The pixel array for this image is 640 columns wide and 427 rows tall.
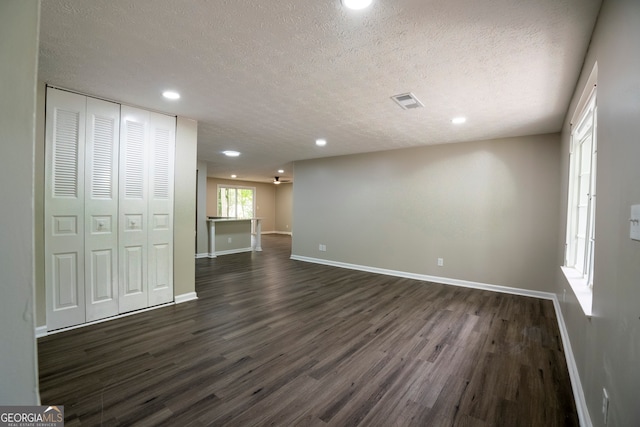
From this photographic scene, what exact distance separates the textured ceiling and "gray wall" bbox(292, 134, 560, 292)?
975 millimetres

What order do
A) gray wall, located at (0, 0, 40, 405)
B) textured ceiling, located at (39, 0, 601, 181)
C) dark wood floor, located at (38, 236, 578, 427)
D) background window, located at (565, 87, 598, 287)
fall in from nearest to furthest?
gray wall, located at (0, 0, 40, 405) → textured ceiling, located at (39, 0, 601, 181) → dark wood floor, located at (38, 236, 578, 427) → background window, located at (565, 87, 598, 287)

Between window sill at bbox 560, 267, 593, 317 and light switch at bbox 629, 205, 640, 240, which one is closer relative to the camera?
light switch at bbox 629, 205, 640, 240

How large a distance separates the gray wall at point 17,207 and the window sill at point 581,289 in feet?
7.90

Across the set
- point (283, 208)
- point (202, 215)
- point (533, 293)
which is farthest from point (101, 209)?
point (283, 208)

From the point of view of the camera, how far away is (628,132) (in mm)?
1124

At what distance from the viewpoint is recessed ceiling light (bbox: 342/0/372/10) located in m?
1.50

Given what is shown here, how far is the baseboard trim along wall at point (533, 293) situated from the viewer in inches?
68.8

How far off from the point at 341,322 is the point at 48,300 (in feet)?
9.48

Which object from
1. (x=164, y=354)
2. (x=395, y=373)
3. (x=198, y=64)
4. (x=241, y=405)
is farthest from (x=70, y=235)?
(x=395, y=373)

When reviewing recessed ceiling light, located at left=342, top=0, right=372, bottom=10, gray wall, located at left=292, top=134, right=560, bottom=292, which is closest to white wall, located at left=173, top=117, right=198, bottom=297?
recessed ceiling light, located at left=342, top=0, right=372, bottom=10

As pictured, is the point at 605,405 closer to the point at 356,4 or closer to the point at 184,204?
the point at 356,4

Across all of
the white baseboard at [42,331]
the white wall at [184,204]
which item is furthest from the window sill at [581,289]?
the white baseboard at [42,331]

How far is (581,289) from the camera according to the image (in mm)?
2139

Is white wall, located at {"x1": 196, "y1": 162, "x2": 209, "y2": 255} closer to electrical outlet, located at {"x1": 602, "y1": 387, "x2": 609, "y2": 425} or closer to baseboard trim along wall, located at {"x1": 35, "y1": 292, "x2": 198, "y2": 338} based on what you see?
baseboard trim along wall, located at {"x1": 35, "y1": 292, "x2": 198, "y2": 338}
